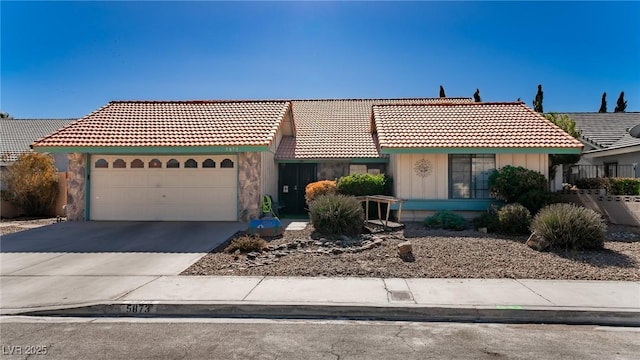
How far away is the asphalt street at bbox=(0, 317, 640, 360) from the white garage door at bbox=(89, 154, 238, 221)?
29.9 ft

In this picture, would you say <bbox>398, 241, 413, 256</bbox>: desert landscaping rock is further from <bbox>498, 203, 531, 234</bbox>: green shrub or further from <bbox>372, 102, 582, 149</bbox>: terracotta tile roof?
<bbox>372, 102, 582, 149</bbox>: terracotta tile roof

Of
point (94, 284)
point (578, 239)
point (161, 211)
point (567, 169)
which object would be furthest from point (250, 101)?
point (567, 169)

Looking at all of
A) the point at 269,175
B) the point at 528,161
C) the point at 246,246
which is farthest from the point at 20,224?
the point at 528,161

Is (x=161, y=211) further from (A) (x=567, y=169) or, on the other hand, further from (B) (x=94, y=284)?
(A) (x=567, y=169)

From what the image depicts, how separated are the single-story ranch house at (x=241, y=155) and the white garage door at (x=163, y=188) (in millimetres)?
38

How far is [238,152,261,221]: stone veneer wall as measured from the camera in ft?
47.1

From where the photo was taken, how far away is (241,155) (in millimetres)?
14422

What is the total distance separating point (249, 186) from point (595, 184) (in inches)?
523

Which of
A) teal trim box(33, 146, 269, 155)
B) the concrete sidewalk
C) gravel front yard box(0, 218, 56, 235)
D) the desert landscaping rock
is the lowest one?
the concrete sidewalk

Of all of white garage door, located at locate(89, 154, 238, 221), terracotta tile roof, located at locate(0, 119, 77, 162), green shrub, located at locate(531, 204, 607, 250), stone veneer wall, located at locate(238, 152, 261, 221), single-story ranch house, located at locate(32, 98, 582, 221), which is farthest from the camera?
terracotta tile roof, located at locate(0, 119, 77, 162)

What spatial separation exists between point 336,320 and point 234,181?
9864 millimetres

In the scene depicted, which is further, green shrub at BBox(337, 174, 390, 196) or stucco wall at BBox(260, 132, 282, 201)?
stucco wall at BBox(260, 132, 282, 201)

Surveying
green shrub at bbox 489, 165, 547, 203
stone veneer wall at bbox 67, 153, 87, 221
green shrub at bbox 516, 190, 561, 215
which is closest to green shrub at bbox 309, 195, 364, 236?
green shrub at bbox 489, 165, 547, 203

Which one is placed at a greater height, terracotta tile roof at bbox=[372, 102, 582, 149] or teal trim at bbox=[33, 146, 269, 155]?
terracotta tile roof at bbox=[372, 102, 582, 149]
